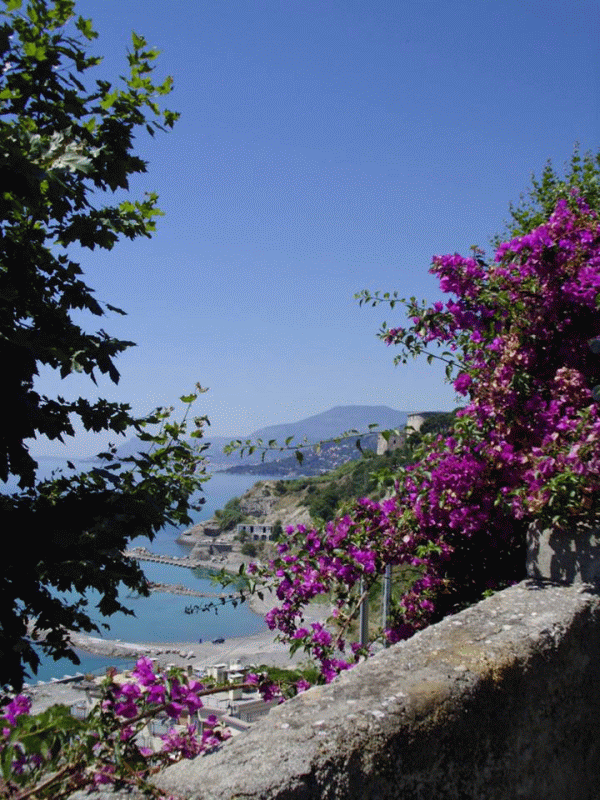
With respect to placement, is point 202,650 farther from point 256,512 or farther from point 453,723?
point 453,723

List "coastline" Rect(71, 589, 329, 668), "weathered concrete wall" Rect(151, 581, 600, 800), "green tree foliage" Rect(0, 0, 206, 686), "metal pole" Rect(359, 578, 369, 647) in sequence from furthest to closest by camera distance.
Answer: "coastline" Rect(71, 589, 329, 668)
"metal pole" Rect(359, 578, 369, 647)
"green tree foliage" Rect(0, 0, 206, 686)
"weathered concrete wall" Rect(151, 581, 600, 800)

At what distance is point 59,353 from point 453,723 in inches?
60.7

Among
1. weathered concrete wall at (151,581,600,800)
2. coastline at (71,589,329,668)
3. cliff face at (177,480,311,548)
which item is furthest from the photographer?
cliff face at (177,480,311,548)

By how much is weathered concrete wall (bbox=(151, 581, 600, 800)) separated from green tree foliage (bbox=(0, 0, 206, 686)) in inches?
39.5

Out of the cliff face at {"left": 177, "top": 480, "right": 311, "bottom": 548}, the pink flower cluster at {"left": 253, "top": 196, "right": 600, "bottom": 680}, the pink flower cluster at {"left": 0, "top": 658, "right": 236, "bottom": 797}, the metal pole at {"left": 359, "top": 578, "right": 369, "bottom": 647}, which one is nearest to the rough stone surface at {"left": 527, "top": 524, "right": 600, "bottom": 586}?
the pink flower cluster at {"left": 253, "top": 196, "right": 600, "bottom": 680}

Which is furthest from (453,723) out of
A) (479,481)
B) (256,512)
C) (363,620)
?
(256,512)

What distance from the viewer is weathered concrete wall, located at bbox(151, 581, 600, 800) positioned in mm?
1274

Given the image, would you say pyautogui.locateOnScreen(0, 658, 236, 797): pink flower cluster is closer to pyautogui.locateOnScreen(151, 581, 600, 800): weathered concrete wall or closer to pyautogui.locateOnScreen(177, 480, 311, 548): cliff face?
pyautogui.locateOnScreen(151, 581, 600, 800): weathered concrete wall

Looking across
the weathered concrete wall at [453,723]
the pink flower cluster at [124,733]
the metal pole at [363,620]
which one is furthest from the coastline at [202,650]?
the pink flower cluster at [124,733]

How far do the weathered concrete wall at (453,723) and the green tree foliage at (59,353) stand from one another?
39.5 inches

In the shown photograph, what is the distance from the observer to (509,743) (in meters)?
1.75

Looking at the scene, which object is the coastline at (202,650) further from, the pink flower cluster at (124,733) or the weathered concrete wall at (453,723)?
the pink flower cluster at (124,733)

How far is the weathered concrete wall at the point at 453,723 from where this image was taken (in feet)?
4.18

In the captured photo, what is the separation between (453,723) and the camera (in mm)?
1558
